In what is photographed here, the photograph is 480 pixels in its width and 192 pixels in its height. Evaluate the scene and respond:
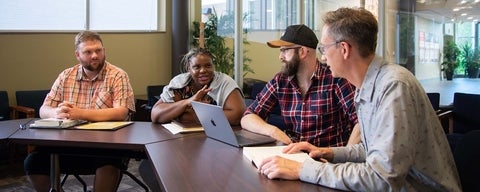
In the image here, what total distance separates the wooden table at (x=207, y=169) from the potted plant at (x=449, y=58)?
14.3 feet

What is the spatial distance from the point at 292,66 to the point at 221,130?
53cm

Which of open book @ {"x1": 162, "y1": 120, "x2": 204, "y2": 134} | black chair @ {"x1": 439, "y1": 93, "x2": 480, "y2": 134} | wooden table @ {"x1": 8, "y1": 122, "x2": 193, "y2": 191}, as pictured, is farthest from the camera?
black chair @ {"x1": 439, "y1": 93, "x2": 480, "y2": 134}

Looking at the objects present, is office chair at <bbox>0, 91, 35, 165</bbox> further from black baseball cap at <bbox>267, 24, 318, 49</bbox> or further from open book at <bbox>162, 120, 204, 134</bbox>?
black baseball cap at <bbox>267, 24, 318, 49</bbox>

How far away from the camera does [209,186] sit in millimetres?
1221

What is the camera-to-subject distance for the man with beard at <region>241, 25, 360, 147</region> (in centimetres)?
200

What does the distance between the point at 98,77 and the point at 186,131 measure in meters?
0.86

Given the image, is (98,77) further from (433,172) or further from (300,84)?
Answer: (433,172)

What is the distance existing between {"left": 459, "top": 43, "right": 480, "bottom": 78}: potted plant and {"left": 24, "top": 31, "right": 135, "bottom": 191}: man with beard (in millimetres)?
Answer: 4153

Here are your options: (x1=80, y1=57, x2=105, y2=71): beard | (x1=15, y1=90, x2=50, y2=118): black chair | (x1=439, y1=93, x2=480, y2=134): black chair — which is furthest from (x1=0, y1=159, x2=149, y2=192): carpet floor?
(x1=439, y1=93, x2=480, y2=134): black chair

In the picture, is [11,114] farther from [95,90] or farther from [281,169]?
[281,169]

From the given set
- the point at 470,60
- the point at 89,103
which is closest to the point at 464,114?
the point at 470,60

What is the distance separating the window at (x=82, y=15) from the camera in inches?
191

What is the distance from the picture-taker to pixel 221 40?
6117mm

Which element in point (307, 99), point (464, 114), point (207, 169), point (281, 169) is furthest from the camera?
point (464, 114)
